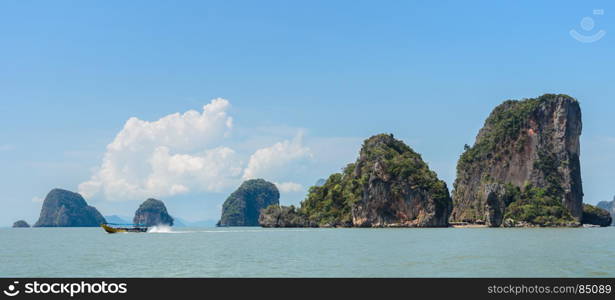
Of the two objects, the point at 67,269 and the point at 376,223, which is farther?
the point at 376,223

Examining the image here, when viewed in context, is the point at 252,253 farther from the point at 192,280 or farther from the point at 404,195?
the point at 404,195

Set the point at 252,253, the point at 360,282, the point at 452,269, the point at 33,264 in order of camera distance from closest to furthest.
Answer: the point at 360,282 → the point at 452,269 → the point at 33,264 → the point at 252,253

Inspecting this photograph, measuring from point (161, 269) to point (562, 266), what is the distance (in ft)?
113

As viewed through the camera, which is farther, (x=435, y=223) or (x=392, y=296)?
(x=435, y=223)

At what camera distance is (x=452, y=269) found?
1953 inches

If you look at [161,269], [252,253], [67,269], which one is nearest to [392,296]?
[161,269]

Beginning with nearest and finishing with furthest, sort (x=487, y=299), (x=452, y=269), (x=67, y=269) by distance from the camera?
(x=487, y=299), (x=452, y=269), (x=67, y=269)

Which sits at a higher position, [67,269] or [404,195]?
[404,195]

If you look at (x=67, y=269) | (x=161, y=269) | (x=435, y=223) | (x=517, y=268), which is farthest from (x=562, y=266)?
(x=435, y=223)

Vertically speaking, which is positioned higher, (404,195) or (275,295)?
(404,195)

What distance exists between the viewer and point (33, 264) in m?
61.1

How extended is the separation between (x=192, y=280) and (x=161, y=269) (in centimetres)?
979

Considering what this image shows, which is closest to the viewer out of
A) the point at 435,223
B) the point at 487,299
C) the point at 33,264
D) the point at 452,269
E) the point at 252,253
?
the point at 487,299

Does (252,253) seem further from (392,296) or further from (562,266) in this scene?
(392,296)
